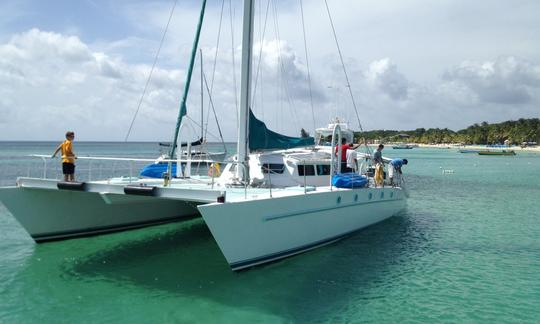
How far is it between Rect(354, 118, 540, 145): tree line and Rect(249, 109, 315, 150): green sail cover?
99.3m

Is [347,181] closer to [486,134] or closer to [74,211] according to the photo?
[74,211]

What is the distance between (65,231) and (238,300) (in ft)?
19.3

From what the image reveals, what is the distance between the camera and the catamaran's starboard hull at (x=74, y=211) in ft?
32.7

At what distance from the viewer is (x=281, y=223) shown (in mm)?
8906

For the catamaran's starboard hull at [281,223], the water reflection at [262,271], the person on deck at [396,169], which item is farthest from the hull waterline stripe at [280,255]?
the person on deck at [396,169]

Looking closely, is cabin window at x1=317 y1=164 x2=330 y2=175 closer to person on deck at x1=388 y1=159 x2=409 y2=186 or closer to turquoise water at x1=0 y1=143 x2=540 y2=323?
turquoise water at x1=0 y1=143 x2=540 y2=323

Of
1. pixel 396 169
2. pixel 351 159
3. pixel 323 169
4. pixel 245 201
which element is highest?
pixel 351 159

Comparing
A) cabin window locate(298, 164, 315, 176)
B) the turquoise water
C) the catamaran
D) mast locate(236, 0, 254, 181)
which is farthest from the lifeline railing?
cabin window locate(298, 164, 315, 176)

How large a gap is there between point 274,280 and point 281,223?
117cm

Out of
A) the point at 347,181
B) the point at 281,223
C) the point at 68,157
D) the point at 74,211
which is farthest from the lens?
the point at 347,181

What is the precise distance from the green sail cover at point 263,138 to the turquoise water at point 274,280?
296cm

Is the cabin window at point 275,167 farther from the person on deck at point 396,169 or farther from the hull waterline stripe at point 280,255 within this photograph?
the person on deck at point 396,169

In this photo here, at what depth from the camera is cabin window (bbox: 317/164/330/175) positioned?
12.8 meters

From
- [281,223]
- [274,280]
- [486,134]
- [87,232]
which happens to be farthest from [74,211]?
[486,134]
